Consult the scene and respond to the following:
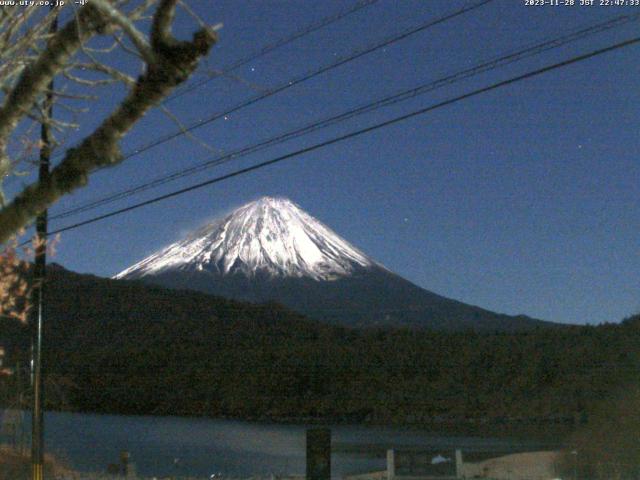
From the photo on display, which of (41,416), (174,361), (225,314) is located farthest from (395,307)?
(41,416)

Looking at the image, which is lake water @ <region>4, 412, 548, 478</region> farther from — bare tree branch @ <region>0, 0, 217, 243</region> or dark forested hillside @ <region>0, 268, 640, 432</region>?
bare tree branch @ <region>0, 0, 217, 243</region>

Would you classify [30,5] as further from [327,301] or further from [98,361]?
[327,301]

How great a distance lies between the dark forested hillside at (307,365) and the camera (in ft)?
155

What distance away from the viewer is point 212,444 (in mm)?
34656

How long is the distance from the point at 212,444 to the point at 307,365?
826 inches

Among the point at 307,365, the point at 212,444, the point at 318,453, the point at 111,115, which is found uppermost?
the point at 111,115

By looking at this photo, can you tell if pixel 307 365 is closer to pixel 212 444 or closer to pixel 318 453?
pixel 212 444

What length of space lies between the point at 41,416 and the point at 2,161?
10139mm

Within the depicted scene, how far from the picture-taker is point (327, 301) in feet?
388

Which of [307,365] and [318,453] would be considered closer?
[318,453]

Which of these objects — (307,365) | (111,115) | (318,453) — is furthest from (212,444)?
(111,115)

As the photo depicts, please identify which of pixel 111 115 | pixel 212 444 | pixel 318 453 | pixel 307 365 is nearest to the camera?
pixel 111 115

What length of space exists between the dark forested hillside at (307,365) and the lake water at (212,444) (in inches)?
145

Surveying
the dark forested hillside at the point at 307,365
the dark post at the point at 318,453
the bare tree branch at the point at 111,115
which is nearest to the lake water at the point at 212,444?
the dark forested hillside at the point at 307,365
